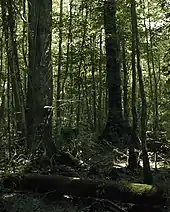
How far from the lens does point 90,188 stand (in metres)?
7.12

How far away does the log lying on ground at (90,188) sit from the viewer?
22.1 feet

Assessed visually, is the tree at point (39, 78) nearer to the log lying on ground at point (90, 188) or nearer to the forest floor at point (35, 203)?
the log lying on ground at point (90, 188)

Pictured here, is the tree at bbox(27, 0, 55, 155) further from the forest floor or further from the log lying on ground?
the forest floor

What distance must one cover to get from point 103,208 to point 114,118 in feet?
22.3

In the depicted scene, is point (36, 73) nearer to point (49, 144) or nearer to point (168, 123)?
point (49, 144)

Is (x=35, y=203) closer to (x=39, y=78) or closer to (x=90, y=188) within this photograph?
(x=90, y=188)

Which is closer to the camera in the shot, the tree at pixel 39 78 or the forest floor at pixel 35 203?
the forest floor at pixel 35 203

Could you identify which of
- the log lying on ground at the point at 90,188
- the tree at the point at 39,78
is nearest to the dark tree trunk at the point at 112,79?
the tree at the point at 39,78

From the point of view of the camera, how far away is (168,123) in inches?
645

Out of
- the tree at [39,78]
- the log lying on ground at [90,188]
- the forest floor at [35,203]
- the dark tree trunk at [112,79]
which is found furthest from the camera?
the dark tree trunk at [112,79]

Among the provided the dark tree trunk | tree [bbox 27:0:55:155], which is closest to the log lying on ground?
tree [bbox 27:0:55:155]

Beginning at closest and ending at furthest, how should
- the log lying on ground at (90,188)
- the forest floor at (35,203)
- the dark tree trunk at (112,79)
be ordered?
the log lying on ground at (90,188), the forest floor at (35,203), the dark tree trunk at (112,79)

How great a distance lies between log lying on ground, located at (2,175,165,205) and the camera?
6750 mm

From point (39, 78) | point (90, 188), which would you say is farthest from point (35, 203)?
point (39, 78)
